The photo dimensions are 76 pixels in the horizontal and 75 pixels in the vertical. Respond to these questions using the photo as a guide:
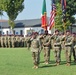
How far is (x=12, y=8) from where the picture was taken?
205 ft

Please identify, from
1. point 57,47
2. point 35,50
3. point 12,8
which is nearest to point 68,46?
point 57,47

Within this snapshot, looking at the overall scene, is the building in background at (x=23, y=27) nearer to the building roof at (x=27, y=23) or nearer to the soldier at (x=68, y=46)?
the building roof at (x=27, y=23)

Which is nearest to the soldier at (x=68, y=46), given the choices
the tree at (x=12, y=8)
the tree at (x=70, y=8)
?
the tree at (x=70, y=8)

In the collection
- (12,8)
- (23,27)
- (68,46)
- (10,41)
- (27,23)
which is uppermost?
(12,8)

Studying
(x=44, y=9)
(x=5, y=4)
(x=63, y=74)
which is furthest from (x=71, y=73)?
(x=5, y=4)

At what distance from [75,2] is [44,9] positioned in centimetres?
2969

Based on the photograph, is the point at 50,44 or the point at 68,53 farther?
the point at 50,44

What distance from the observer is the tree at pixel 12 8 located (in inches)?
Result: 2457

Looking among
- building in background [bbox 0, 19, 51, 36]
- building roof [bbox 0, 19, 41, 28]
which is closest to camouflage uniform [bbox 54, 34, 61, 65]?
building in background [bbox 0, 19, 51, 36]

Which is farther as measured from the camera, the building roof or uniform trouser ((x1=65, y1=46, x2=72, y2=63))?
the building roof

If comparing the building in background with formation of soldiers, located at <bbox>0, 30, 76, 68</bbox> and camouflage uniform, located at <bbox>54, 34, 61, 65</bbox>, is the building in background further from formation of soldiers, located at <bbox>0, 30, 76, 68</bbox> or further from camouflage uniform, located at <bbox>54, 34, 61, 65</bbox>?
camouflage uniform, located at <bbox>54, 34, 61, 65</bbox>

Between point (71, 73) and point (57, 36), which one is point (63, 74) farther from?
point (57, 36)

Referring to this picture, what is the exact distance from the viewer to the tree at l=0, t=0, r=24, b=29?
2457 inches

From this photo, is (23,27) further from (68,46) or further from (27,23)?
(68,46)
